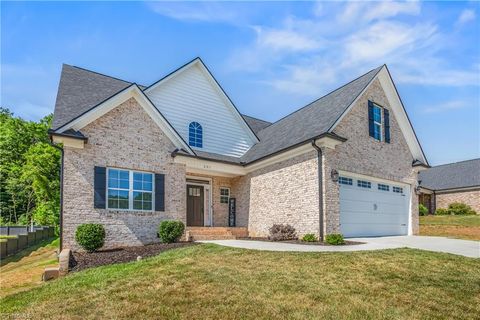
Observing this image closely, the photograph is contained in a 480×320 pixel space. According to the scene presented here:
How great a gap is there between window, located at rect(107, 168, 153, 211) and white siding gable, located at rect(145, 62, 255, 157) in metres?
3.85

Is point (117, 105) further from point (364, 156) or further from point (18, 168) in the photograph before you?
point (18, 168)

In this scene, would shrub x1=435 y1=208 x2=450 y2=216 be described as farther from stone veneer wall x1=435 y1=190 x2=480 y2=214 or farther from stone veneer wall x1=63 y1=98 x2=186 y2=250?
stone veneer wall x1=63 y1=98 x2=186 y2=250

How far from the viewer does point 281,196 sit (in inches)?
591

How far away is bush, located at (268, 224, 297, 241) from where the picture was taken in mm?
13997

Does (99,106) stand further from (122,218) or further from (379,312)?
(379,312)

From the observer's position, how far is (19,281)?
956cm

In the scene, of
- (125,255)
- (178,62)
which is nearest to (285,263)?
(125,255)

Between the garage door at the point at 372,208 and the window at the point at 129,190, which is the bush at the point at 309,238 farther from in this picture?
the window at the point at 129,190

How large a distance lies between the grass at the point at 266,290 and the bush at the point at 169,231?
3.62 m

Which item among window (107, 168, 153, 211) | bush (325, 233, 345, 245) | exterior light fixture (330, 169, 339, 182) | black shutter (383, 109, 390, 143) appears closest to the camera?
bush (325, 233, 345, 245)

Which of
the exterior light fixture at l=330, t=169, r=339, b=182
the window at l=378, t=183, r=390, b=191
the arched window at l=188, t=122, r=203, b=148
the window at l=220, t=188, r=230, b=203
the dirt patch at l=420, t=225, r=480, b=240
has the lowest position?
the dirt patch at l=420, t=225, r=480, b=240

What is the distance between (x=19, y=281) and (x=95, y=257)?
6.45 ft

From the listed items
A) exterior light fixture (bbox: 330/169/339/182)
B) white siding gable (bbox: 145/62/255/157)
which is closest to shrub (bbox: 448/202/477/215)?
white siding gable (bbox: 145/62/255/157)

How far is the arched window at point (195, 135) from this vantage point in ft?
56.1
